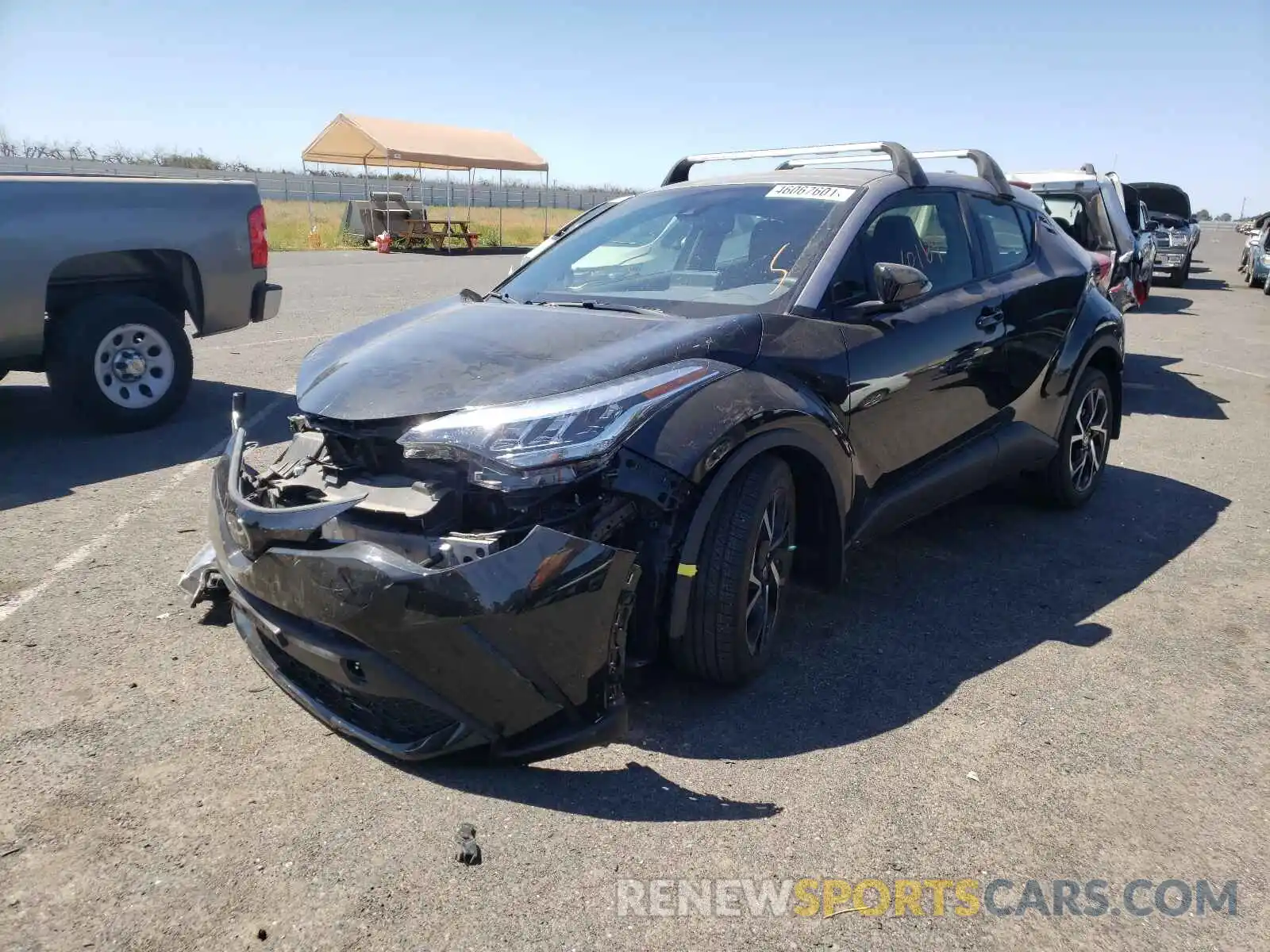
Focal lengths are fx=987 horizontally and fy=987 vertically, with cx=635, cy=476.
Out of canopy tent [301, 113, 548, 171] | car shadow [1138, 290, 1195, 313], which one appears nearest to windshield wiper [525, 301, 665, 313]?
car shadow [1138, 290, 1195, 313]

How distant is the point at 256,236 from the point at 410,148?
23.0 metres

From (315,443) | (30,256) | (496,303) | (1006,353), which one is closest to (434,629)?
(315,443)

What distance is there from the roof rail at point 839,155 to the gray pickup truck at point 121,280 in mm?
3609

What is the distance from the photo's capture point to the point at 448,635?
2.53m

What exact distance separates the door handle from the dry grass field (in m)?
18.0

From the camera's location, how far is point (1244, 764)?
121 inches

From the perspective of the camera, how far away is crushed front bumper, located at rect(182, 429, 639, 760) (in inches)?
→ 99.8

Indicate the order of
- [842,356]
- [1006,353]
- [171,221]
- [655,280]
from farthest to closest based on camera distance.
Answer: [171,221] < [1006,353] < [655,280] < [842,356]

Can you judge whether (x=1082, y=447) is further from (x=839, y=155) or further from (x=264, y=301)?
(x=264, y=301)

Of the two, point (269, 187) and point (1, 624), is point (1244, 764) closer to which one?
point (1, 624)

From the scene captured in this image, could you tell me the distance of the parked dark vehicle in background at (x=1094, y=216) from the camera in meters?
8.93

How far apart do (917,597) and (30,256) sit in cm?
559

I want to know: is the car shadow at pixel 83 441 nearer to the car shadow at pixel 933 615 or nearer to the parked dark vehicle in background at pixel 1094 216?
the car shadow at pixel 933 615

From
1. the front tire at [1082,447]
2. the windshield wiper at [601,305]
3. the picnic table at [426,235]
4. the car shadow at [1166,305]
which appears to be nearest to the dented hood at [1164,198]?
the car shadow at [1166,305]
